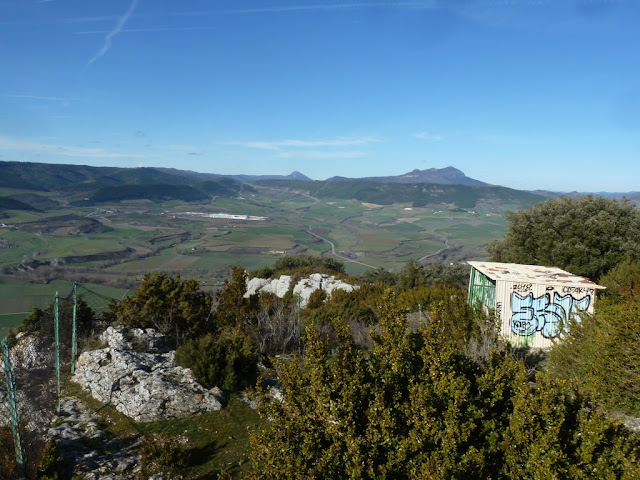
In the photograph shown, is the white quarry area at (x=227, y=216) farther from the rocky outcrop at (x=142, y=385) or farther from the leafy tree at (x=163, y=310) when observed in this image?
the rocky outcrop at (x=142, y=385)

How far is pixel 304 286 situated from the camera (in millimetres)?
26891

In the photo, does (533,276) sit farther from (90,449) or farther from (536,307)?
(90,449)

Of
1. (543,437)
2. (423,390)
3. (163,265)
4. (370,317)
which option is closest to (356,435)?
(423,390)

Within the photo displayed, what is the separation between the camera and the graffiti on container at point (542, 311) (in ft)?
50.3

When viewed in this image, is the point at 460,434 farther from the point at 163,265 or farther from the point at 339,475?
the point at 163,265

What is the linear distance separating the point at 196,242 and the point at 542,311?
98.3m

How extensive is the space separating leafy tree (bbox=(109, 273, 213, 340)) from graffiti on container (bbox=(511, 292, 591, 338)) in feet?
41.9

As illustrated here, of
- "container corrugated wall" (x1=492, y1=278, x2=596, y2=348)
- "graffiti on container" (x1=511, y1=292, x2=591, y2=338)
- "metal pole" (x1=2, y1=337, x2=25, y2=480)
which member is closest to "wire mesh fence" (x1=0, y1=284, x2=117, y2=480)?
"metal pole" (x1=2, y1=337, x2=25, y2=480)

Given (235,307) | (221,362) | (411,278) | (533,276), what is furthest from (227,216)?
(221,362)

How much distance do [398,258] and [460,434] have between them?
3662 inches

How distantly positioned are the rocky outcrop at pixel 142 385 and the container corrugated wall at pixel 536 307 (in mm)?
11367

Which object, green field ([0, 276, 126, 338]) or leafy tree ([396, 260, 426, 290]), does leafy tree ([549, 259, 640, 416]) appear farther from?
green field ([0, 276, 126, 338])

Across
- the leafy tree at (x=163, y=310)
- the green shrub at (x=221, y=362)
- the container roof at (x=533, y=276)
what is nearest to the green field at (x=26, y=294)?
the leafy tree at (x=163, y=310)

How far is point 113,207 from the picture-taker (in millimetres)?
177375
